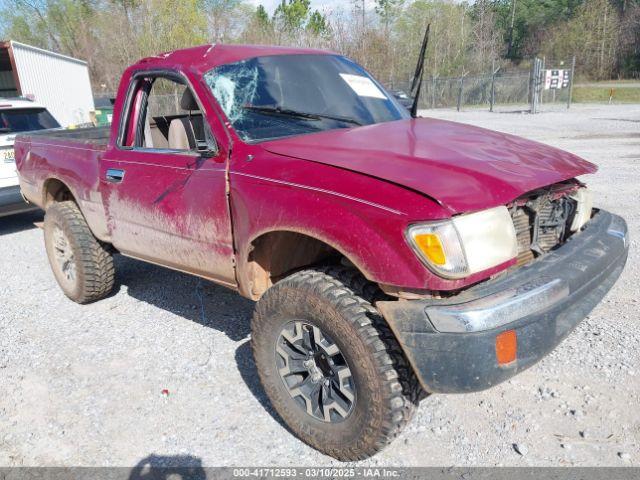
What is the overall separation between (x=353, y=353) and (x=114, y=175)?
2.37 m

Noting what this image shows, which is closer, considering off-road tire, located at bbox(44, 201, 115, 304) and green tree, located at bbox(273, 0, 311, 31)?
off-road tire, located at bbox(44, 201, 115, 304)

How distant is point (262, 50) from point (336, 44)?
121 ft

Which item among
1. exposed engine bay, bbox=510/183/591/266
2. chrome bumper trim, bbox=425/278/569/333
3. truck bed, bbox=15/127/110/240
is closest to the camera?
chrome bumper trim, bbox=425/278/569/333

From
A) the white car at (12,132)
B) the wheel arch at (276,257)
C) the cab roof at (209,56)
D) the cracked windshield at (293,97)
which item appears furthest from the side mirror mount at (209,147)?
the white car at (12,132)

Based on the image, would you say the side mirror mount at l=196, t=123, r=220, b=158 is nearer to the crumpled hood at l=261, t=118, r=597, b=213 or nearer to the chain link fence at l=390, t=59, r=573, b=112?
the crumpled hood at l=261, t=118, r=597, b=213

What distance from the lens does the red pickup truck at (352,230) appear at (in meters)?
2.14

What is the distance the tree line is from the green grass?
10276 mm

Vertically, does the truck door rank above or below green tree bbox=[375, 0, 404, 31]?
below

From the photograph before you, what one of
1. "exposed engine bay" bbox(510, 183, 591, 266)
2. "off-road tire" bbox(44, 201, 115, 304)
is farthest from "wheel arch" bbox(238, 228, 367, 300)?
"off-road tire" bbox(44, 201, 115, 304)

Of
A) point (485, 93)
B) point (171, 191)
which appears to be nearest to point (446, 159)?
point (171, 191)

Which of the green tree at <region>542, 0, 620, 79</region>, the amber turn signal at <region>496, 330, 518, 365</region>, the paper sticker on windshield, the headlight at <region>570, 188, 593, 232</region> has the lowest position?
the amber turn signal at <region>496, 330, 518, 365</region>

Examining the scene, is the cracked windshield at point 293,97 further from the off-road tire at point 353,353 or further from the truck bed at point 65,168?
the truck bed at point 65,168

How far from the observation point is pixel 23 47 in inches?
638

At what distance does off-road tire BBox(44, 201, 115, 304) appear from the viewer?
172 inches
